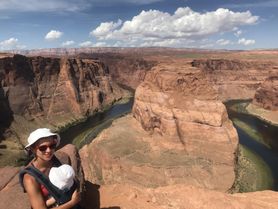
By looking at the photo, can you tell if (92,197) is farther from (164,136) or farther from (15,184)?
(164,136)

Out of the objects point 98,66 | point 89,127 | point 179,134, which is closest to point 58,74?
point 89,127

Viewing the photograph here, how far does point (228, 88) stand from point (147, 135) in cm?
7477

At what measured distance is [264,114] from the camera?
88438 mm

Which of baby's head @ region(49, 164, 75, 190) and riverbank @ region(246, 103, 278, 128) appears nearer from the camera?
baby's head @ region(49, 164, 75, 190)

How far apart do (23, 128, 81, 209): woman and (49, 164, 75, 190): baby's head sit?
33cm

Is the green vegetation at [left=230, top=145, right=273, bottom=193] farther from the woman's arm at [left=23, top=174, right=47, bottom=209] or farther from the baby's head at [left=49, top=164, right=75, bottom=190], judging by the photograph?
the woman's arm at [left=23, top=174, right=47, bottom=209]

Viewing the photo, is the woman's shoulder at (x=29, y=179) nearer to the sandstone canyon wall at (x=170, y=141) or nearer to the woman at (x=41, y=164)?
the woman at (x=41, y=164)

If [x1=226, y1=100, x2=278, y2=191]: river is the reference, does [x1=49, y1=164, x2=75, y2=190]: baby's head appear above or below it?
above

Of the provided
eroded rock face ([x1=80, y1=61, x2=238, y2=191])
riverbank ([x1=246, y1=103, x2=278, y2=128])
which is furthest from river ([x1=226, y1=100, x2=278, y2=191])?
eroded rock face ([x1=80, y1=61, x2=238, y2=191])

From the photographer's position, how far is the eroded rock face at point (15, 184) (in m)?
10.3

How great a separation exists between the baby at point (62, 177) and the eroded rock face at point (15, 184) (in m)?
3.77

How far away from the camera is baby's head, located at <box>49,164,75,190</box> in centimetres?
694

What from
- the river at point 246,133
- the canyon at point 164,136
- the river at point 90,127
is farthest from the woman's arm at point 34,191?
the river at point 90,127

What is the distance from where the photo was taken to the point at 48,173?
7645mm
